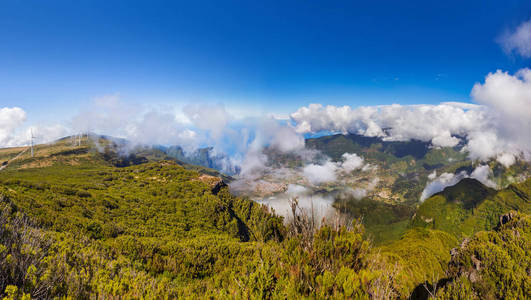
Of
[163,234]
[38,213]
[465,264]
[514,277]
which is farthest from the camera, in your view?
[163,234]

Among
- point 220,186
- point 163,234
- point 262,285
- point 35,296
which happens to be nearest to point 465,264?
point 262,285

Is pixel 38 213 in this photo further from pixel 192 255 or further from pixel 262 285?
pixel 262 285

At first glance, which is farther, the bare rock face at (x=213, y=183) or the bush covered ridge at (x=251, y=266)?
the bare rock face at (x=213, y=183)

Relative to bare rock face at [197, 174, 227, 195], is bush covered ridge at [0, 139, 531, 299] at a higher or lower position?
higher

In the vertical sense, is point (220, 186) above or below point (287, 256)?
below

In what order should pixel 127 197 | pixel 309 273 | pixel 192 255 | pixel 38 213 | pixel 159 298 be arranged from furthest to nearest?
1. pixel 127 197
2. pixel 38 213
3. pixel 192 255
4. pixel 309 273
5. pixel 159 298

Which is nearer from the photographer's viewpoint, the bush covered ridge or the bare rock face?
the bush covered ridge

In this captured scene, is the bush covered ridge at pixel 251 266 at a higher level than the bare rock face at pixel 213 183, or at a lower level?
higher

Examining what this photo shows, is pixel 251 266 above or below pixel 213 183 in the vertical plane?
above

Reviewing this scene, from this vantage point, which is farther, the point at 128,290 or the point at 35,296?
the point at 128,290

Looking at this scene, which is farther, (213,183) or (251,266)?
(213,183)

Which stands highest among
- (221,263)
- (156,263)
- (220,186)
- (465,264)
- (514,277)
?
(514,277)
